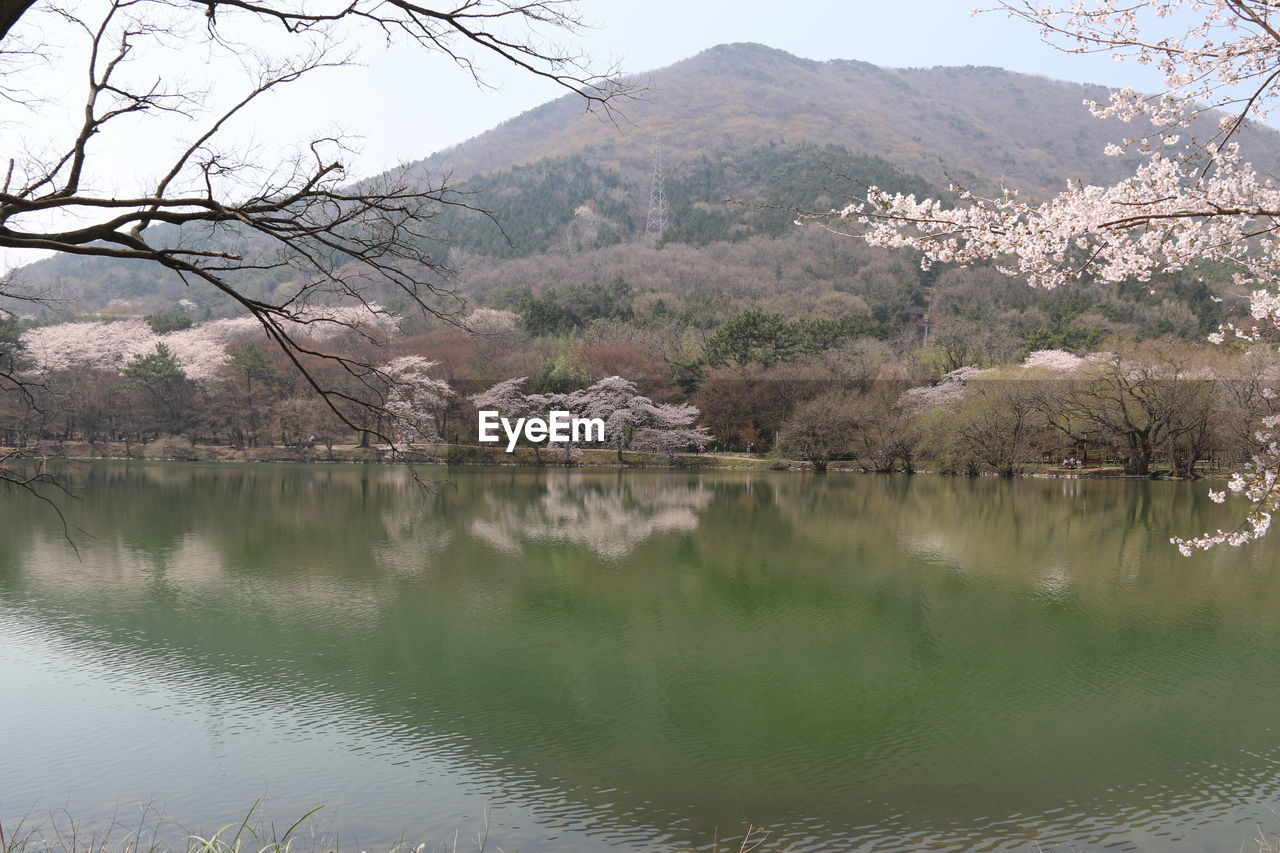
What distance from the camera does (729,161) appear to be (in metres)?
88.1

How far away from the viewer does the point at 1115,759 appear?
5.41 metres

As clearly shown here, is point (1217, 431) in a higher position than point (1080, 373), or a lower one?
lower

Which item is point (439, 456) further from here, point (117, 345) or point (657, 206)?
point (657, 206)

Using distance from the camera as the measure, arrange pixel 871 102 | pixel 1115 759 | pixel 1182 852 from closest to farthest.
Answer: pixel 1182 852 → pixel 1115 759 → pixel 871 102

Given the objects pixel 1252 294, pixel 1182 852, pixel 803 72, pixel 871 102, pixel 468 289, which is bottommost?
pixel 1182 852

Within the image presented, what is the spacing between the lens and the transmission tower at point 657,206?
77.8 metres

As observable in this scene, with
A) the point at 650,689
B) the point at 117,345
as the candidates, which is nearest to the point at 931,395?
the point at 650,689

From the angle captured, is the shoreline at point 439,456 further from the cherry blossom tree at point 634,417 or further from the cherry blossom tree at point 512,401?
the cherry blossom tree at point 512,401

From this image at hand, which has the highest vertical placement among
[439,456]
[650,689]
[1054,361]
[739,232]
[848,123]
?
[848,123]

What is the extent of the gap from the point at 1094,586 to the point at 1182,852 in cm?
720

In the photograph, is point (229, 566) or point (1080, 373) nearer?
point (229, 566)

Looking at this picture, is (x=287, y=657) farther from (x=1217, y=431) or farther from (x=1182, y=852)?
(x=1217, y=431)

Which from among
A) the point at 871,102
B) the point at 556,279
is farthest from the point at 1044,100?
the point at 556,279

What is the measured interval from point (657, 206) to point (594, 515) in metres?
66.5
